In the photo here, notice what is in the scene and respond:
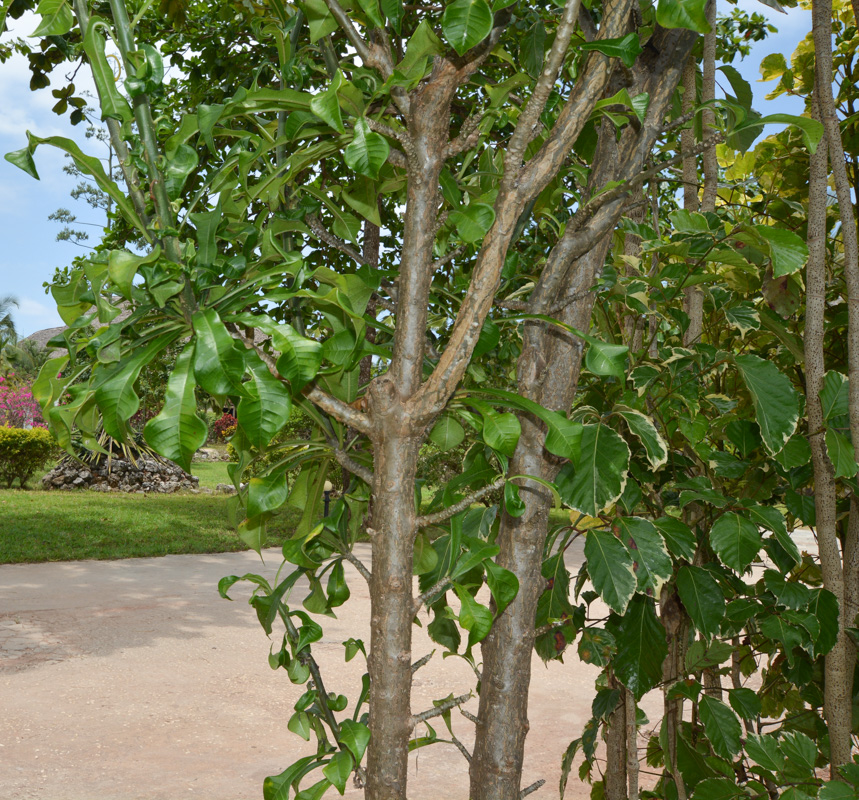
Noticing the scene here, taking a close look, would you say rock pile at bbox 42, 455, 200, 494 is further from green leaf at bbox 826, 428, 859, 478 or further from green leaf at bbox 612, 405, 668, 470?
green leaf at bbox 826, 428, 859, 478

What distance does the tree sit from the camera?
2.44 feet

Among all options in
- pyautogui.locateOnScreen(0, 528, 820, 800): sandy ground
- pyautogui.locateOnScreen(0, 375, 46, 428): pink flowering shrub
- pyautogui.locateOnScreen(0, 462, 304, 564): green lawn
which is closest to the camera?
pyautogui.locateOnScreen(0, 528, 820, 800): sandy ground

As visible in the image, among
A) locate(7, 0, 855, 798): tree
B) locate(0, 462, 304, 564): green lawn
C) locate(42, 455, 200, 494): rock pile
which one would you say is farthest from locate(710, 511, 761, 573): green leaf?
locate(42, 455, 200, 494): rock pile

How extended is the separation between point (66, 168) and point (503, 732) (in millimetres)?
19847

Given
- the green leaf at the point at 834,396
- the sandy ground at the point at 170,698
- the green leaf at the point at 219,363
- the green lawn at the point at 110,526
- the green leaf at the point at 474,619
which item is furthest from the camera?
the green lawn at the point at 110,526

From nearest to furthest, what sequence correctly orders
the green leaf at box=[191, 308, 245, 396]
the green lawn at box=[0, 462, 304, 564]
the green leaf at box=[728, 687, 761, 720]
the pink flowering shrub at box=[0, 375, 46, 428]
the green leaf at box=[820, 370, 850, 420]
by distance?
the green leaf at box=[191, 308, 245, 396]
the green leaf at box=[820, 370, 850, 420]
the green leaf at box=[728, 687, 761, 720]
the green lawn at box=[0, 462, 304, 564]
the pink flowering shrub at box=[0, 375, 46, 428]

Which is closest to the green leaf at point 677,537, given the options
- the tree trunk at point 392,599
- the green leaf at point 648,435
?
the green leaf at point 648,435

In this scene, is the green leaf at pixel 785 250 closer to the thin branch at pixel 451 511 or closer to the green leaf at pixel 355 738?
the thin branch at pixel 451 511

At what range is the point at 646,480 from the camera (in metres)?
1.48

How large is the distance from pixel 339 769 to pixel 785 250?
852 mm

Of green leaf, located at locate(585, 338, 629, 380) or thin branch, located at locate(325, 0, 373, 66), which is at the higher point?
thin branch, located at locate(325, 0, 373, 66)

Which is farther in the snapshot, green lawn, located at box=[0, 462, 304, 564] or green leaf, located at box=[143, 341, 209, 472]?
green lawn, located at box=[0, 462, 304, 564]

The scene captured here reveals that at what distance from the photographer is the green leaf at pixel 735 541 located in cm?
123

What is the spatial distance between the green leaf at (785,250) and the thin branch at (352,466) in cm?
58
